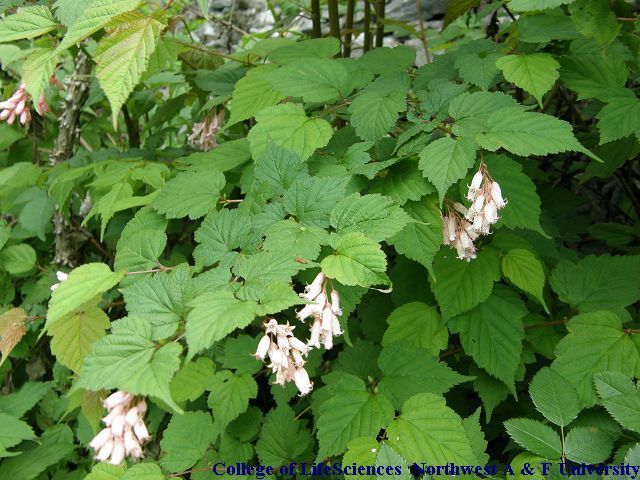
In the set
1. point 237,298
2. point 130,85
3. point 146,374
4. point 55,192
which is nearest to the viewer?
point 146,374

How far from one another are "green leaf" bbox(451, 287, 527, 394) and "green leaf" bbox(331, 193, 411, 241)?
68 centimetres

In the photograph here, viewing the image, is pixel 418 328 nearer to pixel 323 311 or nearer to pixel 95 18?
pixel 323 311

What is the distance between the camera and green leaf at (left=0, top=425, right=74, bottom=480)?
2.21 metres

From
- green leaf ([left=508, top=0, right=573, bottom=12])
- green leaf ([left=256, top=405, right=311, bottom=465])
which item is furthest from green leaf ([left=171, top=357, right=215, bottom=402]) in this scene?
green leaf ([left=508, top=0, right=573, bottom=12])

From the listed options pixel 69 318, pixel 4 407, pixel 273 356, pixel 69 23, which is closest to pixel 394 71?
pixel 69 23

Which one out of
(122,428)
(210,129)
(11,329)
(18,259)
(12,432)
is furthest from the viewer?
(18,259)

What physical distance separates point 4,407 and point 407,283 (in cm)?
186

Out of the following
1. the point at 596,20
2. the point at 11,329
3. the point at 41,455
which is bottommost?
the point at 41,455

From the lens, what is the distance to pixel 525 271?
166 cm

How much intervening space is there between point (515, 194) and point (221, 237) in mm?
895

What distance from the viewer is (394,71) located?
1938 mm

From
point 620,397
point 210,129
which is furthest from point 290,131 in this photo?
point 620,397

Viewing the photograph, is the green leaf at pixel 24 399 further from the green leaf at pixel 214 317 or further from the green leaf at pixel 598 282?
the green leaf at pixel 598 282

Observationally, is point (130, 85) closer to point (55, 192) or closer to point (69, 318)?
point (69, 318)
